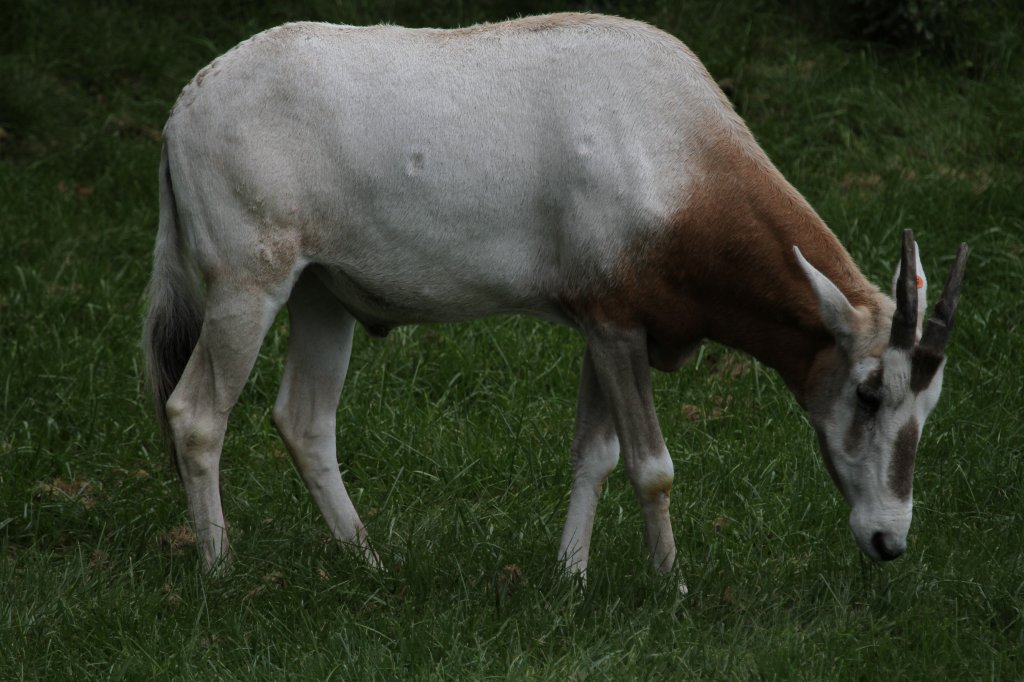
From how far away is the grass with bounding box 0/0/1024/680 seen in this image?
13.8 feet

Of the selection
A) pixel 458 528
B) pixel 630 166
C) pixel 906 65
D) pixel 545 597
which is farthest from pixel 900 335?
pixel 906 65

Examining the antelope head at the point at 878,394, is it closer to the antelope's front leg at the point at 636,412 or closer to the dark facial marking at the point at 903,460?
Answer: the dark facial marking at the point at 903,460

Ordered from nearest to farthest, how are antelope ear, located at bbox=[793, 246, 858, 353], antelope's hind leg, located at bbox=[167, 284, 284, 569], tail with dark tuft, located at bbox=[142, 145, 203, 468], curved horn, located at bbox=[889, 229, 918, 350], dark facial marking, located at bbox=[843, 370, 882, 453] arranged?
1. curved horn, located at bbox=[889, 229, 918, 350]
2. antelope ear, located at bbox=[793, 246, 858, 353]
3. dark facial marking, located at bbox=[843, 370, 882, 453]
4. antelope's hind leg, located at bbox=[167, 284, 284, 569]
5. tail with dark tuft, located at bbox=[142, 145, 203, 468]

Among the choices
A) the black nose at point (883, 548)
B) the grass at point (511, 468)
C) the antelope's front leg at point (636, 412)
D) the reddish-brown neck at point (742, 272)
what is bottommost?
the grass at point (511, 468)

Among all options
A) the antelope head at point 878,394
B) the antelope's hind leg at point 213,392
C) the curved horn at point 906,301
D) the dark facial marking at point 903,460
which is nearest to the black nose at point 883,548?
the antelope head at point 878,394

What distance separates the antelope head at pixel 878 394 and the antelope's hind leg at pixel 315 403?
1.69m

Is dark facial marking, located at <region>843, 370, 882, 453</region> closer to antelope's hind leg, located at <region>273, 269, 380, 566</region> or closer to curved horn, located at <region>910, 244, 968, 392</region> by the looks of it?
curved horn, located at <region>910, 244, 968, 392</region>

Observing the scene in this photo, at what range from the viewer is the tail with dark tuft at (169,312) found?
4754mm

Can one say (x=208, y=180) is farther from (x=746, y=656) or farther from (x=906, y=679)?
(x=906, y=679)

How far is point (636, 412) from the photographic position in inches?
177

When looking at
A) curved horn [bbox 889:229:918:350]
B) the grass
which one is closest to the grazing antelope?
curved horn [bbox 889:229:918:350]

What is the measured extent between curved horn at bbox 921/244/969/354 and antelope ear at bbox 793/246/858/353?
9.2 inches

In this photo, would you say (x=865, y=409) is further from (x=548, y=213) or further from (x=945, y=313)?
(x=548, y=213)

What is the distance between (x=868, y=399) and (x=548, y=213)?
1.14 m
